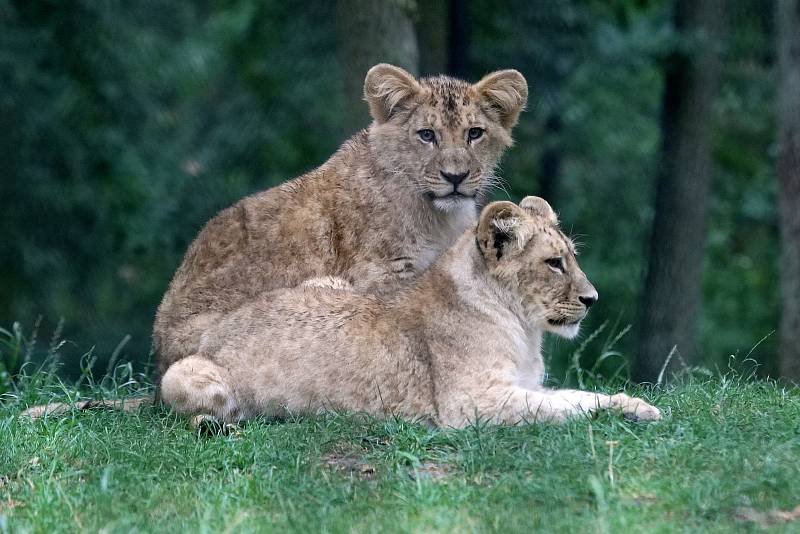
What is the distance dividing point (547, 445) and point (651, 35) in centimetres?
960

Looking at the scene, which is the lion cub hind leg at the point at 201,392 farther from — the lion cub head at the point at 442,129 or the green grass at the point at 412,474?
the lion cub head at the point at 442,129

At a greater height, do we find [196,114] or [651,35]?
[651,35]

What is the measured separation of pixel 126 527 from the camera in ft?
18.0

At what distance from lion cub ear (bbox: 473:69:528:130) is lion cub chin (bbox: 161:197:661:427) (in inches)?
51.0

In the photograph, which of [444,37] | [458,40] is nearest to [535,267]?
[444,37]

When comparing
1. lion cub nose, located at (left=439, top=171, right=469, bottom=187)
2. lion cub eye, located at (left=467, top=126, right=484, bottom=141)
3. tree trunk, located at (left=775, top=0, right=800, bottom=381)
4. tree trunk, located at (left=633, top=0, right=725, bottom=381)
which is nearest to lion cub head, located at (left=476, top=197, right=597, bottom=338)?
lion cub nose, located at (left=439, top=171, right=469, bottom=187)

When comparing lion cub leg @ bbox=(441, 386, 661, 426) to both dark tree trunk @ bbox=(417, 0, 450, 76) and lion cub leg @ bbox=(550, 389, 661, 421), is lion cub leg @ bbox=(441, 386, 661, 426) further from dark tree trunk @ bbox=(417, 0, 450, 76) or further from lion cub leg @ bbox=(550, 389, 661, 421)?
dark tree trunk @ bbox=(417, 0, 450, 76)

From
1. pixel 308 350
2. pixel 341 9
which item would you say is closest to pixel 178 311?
pixel 308 350

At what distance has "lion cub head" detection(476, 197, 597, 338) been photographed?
287 inches

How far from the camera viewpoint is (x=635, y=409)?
267 inches

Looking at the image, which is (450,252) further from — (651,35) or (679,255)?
(651,35)

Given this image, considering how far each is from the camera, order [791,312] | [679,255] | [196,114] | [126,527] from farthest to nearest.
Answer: [196,114] < [679,255] < [791,312] < [126,527]

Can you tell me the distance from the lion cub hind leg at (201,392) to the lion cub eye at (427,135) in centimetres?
201

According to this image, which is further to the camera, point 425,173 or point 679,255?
point 679,255
